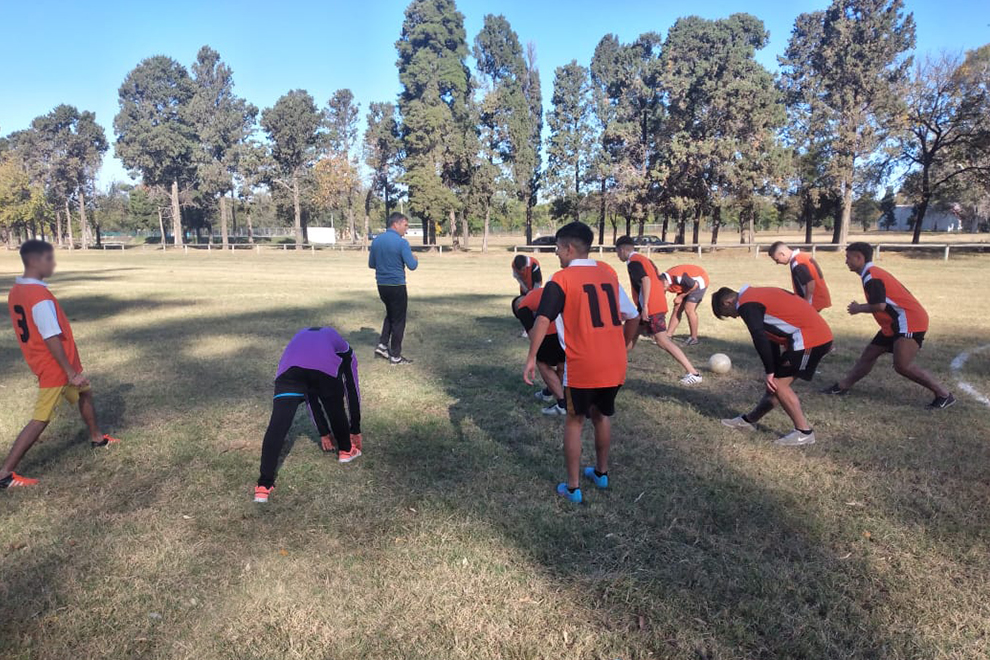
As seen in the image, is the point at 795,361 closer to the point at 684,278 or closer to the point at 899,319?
the point at 899,319

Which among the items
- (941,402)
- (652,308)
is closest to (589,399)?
Result: (652,308)

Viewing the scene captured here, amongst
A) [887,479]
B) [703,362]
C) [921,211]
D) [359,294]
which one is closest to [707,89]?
[921,211]

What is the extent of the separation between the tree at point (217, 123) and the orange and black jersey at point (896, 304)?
58.9 m

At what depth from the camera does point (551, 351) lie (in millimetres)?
5449

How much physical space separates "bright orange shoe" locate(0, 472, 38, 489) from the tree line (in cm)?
3742

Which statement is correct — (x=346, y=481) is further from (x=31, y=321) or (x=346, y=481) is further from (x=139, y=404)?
(x=139, y=404)

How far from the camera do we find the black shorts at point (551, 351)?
212 inches

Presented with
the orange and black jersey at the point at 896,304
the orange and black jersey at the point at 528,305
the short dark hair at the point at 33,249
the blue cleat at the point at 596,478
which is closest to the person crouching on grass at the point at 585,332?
the blue cleat at the point at 596,478

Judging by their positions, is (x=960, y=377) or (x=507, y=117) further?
(x=507, y=117)

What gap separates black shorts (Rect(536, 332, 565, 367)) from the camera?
5379 millimetres

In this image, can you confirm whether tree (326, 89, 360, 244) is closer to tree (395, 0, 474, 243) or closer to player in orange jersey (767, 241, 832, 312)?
tree (395, 0, 474, 243)

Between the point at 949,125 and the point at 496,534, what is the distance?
3861cm

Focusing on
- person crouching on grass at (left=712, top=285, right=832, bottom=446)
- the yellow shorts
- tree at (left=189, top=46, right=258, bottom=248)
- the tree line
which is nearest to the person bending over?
person crouching on grass at (left=712, top=285, right=832, bottom=446)

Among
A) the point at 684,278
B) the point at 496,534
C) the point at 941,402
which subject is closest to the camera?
the point at 496,534
